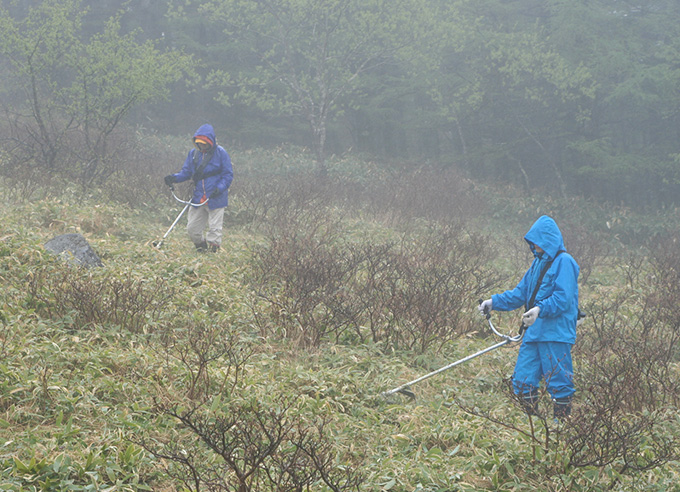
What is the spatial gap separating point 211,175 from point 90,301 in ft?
11.9

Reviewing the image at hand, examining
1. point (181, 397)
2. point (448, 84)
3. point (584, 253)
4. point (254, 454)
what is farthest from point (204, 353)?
point (448, 84)

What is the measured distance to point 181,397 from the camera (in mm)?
3877

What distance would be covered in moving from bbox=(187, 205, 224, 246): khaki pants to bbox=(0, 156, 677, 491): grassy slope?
1.83m

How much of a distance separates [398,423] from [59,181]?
8.66m

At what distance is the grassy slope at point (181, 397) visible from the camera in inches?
121

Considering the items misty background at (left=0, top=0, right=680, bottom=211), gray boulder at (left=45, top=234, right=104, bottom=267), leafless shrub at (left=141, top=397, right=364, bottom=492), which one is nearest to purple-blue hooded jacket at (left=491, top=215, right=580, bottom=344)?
leafless shrub at (left=141, top=397, right=364, bottom=492)

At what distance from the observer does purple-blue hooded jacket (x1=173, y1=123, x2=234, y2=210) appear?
8227 mm

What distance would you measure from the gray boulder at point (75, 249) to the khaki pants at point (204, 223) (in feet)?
6.70

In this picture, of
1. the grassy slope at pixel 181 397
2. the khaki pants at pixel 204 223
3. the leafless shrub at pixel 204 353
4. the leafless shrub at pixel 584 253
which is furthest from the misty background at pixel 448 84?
the leafless shrub at pixel 204 353

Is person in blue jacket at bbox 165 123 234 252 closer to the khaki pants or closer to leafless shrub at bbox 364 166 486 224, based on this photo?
the khaki pants

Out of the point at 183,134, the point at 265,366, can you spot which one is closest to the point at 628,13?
the point at 183,134

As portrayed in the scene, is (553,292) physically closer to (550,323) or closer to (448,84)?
(550,323)

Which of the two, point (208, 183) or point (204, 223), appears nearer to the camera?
point (208, 183)

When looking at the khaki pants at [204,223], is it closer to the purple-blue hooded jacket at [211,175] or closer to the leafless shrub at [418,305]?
the purple-blue hooded jacket at [211,175]
